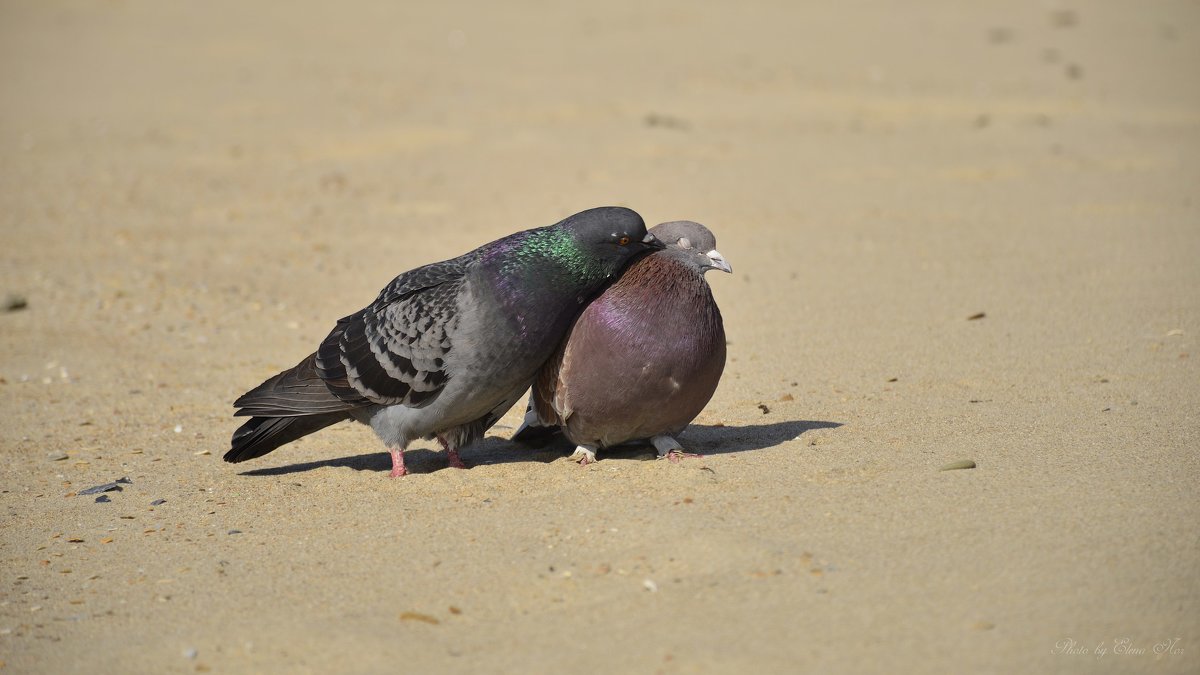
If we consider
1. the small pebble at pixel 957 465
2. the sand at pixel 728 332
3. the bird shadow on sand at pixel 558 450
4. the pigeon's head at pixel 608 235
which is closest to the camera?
the sand at pixel 728 332

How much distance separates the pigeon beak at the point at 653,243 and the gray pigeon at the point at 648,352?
0.03 metres

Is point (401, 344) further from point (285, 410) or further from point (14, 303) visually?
point (14, 303)

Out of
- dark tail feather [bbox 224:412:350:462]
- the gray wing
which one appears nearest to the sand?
dark tail feather [bbox 224:412:350:462]

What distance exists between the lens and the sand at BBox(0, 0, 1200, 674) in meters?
4.00

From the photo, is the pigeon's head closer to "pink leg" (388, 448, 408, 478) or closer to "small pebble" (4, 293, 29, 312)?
"pink leg" (388, 448, 408, 478)

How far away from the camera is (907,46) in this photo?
54.1ft

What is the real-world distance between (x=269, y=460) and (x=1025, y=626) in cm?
391

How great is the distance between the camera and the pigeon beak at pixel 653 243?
5.27 m

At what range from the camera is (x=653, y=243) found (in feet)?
17.3

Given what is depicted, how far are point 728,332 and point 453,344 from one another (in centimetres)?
296

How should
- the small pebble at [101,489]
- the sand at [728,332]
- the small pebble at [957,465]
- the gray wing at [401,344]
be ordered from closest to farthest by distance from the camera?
1. the sand at [728,332]
2. the small pebble at [957,465]
3. the gray wing at [401,344]
4. the small pebble at [101,489]

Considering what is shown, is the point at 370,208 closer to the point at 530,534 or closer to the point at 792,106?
the point at 792,106

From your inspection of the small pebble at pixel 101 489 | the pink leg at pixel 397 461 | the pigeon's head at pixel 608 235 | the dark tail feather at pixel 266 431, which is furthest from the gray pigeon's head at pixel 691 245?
the small pebble at pixel 101 489

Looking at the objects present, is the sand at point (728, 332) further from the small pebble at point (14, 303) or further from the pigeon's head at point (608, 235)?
the pigeon's head at point (608, 235)
